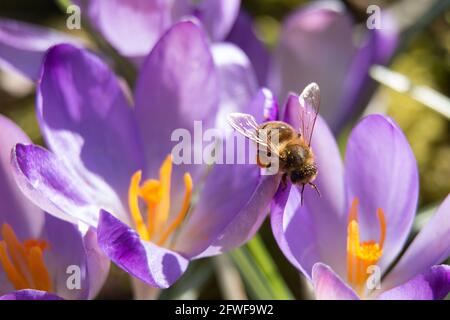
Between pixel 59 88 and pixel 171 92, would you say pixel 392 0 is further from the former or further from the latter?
pixel 59 88

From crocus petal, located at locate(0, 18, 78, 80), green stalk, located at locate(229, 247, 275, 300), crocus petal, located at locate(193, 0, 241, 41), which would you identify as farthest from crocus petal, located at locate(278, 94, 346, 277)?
crocus petal, located at locate(0, 18, 78, 80)

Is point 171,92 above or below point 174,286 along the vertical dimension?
above

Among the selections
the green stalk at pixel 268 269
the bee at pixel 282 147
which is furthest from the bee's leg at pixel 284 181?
the green stalk at pixel 268 269

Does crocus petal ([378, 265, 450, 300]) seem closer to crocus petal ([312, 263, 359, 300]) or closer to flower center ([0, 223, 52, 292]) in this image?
crocus petal ([312, 263, 359, 300])

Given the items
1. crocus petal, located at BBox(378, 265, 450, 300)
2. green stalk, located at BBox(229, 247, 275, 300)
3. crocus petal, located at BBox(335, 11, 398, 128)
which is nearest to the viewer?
Answer: crocus petal, located at BBox(378, 265, 450, 300)

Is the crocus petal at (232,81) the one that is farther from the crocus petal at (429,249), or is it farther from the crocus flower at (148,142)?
the crocus petal at (429,249)

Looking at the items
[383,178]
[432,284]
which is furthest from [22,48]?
[432,284]
